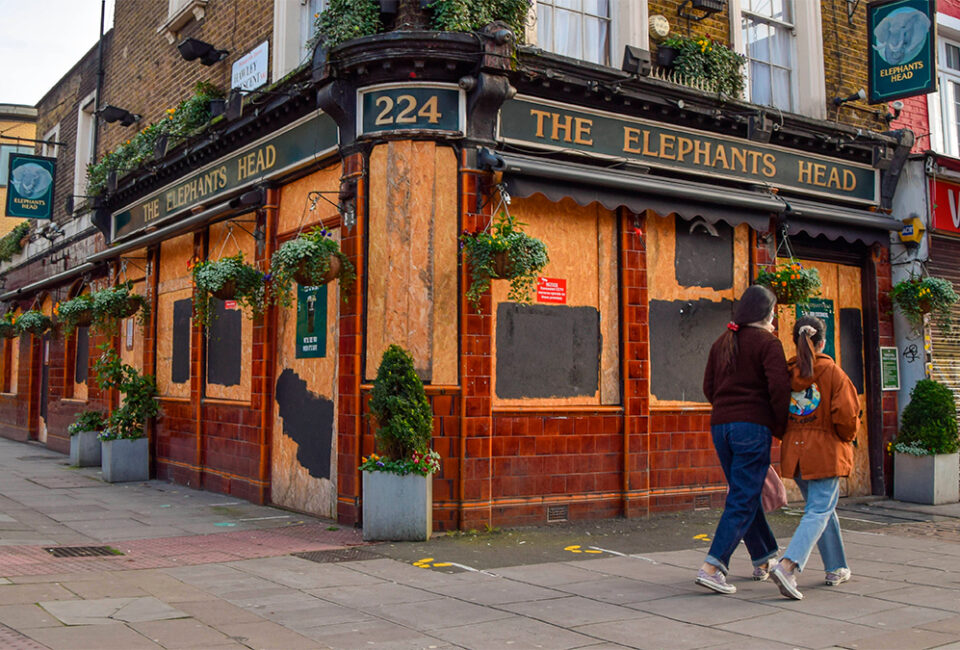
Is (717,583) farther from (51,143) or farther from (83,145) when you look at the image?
(51,143)

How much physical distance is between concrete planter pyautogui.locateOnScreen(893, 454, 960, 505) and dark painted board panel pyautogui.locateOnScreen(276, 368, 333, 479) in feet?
25.0

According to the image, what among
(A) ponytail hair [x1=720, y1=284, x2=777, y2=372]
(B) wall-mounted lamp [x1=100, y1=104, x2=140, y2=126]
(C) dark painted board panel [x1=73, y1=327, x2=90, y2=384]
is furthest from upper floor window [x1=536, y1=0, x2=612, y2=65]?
(C) dark painted board panel [x1=73, y1=327, x2=90, y2=384]

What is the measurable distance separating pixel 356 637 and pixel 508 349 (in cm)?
Result: 451

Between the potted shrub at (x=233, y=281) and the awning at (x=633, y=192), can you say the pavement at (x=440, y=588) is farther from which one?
the awning at (x=633, y=192)

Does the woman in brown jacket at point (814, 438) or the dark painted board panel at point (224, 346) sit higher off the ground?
the dark painted board panel at point (224, 346)

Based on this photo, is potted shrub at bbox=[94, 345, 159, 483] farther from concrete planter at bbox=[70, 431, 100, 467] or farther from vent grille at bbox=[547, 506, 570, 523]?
vent grille at bbox=[547, 506, 570, 523]

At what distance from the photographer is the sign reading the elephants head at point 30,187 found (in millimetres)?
18703

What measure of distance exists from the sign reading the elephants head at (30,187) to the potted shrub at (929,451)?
17.2m

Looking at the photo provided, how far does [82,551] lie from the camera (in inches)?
299

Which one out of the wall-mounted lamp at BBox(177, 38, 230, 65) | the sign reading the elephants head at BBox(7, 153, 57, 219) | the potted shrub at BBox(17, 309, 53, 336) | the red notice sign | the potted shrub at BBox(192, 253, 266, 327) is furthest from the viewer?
the sign reading the elephants head at BBox(7, 153, 57, 219)

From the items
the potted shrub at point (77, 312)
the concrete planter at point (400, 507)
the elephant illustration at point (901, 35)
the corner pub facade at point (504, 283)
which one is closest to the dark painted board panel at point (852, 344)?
the corner pub facade at point (504, 283)

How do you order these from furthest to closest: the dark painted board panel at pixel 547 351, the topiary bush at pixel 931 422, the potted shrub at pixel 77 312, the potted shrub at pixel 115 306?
the potted shrub at pixel 77 312 < the potted shrub at pixel 115 306 < the topiary bush at pixel 931 422 < the dark painted board panel at pixel 547 351

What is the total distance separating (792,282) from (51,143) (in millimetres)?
17346

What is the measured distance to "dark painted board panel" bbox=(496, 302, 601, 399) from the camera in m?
9.04
